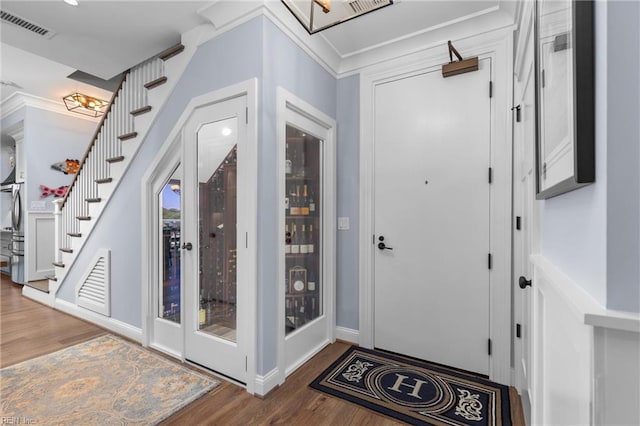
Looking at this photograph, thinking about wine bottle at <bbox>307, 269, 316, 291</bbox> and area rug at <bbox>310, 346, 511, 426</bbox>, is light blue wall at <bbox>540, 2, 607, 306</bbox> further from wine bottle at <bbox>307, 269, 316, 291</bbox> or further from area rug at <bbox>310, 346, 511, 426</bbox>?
wine bottle at <bbox>307, 269, 316, 291</bbox>

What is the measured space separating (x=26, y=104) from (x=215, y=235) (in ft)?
→ 14.9

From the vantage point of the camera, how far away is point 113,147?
10.8 feet

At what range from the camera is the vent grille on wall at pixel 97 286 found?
3064 mm

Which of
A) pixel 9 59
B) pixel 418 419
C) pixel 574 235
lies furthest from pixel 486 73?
pixel 9 59

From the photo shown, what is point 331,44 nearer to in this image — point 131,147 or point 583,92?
point 131,147

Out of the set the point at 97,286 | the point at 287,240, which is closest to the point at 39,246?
the point at 97,286

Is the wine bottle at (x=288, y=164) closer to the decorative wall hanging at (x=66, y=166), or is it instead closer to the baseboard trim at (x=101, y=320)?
the baseboard trim at (x=101, y=320)

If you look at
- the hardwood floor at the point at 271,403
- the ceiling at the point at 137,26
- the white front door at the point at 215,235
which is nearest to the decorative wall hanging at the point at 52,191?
the ceiling at the point at 137,26

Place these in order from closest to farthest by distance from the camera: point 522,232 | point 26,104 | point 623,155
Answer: point 623,155 < point 522,232 < point 26,104

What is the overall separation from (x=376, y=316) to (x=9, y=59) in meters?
4.83

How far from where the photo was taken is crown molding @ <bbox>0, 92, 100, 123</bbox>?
443 cm

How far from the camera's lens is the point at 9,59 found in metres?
3.34

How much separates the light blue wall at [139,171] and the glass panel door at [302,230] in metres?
0.59

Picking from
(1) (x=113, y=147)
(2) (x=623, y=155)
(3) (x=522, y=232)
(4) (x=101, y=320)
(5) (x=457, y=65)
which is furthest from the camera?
(1) (x=113, y=147)
